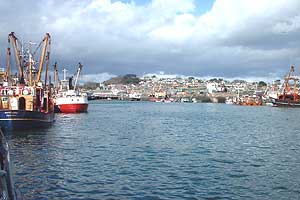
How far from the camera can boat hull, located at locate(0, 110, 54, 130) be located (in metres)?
44.2

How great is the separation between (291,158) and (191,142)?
41.3 feet

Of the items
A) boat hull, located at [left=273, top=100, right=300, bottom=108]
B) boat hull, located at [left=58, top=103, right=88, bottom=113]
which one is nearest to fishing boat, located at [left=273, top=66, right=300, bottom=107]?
boat hull, located at [left=273, top=100, right=300, bottom=108]

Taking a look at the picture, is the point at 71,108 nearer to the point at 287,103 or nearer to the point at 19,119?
the point at 19,119

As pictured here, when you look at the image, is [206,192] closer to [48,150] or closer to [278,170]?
[278,170]

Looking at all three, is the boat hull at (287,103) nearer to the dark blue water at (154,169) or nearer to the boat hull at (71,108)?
the boat hull at (71,108)

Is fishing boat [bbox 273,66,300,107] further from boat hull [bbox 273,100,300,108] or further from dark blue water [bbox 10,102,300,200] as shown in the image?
dark blue water [bbox 10,102,300,200]

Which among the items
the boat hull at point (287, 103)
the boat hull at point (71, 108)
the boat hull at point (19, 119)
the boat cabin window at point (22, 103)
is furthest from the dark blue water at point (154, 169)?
the boat hull at point (287, 103)

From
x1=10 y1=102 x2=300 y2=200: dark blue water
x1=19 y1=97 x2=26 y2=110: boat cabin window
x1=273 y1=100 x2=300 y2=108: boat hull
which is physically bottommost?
x1=10 y1=102 x2=300 y2=200: dark blue water

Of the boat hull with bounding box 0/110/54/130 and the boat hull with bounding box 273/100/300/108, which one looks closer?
the boat hull with bounding box 0/110/54/130

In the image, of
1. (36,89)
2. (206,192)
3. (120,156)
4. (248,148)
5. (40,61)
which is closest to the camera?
(206,192)

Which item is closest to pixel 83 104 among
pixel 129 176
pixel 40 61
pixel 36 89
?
pixel 40 61

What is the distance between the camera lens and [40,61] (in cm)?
6925

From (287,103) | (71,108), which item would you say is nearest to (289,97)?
(287,103)

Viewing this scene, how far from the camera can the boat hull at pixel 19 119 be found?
1740 inches
